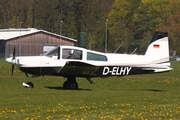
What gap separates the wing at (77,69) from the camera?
23942 mm

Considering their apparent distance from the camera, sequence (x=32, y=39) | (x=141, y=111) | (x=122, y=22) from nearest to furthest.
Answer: (x=141, y=111) → (x=32, y=39) → (x=122, y=22)

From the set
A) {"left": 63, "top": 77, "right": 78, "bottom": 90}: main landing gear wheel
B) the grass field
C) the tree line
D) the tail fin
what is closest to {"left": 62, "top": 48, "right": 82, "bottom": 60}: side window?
{"left": 63, "top": 77, "right": 78, "bottom": 90}: main landing gear wheel

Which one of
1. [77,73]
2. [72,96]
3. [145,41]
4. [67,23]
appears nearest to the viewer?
[72,96]

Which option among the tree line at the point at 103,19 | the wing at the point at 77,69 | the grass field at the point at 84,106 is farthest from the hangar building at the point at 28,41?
the grass field at the point at 84,106

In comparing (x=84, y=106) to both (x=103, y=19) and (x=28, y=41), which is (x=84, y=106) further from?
(x=103, y=19)

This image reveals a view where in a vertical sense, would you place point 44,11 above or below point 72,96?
above

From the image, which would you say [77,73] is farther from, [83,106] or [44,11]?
[44,11]

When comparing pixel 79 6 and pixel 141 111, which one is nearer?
pixel 141 111

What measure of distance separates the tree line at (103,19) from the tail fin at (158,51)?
7485cm

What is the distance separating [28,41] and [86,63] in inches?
2768

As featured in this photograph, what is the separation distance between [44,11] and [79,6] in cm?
737

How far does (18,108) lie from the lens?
54.1 feet

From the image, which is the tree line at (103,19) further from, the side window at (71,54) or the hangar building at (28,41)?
the side window at (71,54)

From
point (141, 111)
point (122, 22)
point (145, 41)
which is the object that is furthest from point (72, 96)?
point (122, 22)
